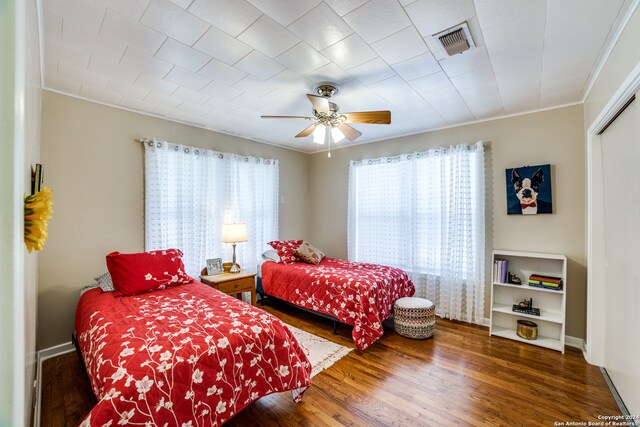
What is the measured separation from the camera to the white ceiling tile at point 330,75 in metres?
2.20

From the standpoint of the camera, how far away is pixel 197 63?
2139 millimetres

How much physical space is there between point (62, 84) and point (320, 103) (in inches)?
93.6

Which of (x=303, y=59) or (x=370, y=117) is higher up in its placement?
(x=303, y=59)

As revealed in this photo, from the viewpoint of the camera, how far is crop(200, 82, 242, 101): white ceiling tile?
253 centimetres

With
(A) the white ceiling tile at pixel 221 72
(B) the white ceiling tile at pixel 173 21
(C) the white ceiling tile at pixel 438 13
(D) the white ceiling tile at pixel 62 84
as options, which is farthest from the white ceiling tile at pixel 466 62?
(D) the white ceiling tile at pixel 62 84

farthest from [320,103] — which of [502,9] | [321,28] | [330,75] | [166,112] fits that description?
[166,112]

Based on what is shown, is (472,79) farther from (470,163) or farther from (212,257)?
(212,257)

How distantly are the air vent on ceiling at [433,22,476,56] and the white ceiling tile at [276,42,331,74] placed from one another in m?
0.80

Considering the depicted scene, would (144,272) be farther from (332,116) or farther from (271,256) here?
(332,116)

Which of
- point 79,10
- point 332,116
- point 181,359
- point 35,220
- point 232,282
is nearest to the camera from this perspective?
point 35,220

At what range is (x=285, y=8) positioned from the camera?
1560 millimetres

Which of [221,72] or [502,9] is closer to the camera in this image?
[502,9]

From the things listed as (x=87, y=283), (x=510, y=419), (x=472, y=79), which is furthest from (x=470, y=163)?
(x=87, y=283)

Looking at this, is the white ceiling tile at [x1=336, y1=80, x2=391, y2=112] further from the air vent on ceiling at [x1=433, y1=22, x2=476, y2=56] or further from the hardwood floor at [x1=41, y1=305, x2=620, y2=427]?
the hardwood floor at [x1=41, y1=305, x2=620, y2=427]
